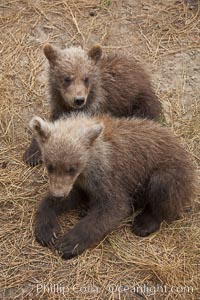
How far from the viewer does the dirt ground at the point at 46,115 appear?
564 cm

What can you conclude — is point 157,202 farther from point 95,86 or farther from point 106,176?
point 95,86

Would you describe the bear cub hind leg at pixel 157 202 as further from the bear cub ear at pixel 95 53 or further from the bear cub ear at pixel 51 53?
the bear cub ear at pixel 51 53

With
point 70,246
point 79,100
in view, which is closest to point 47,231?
point 70,246

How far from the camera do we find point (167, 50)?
358 inches

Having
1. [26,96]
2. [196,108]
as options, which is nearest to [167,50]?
[196,108]

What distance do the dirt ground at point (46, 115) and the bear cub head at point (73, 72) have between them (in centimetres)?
86

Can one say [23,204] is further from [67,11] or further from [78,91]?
[67,11]

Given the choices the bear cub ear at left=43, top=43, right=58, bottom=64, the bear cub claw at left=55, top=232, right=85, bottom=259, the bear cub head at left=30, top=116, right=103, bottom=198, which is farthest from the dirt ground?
the bear cub ear at left=43, top=43, right=58, bottom=64

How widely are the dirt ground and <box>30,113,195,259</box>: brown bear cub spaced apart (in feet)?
0.53

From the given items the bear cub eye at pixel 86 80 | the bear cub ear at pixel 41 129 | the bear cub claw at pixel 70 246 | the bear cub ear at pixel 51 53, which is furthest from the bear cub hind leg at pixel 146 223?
the bear cub ear at pixel 51 53

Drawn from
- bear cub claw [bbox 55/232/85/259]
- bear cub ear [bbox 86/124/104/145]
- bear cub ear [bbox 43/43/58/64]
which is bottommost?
bear cub claw [bbox 55/232/85/259]

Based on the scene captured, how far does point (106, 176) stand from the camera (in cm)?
607

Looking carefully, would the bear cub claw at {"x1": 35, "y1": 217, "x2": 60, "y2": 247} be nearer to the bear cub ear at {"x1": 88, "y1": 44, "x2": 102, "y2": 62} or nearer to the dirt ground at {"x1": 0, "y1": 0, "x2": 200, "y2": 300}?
the dirt ground at {"x1": 0, "y1": 0, "x2": 200, "y2": 300}

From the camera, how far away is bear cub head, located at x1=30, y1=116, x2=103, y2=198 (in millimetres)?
5727
